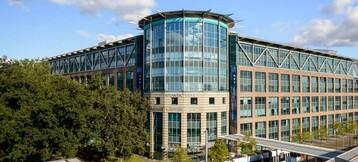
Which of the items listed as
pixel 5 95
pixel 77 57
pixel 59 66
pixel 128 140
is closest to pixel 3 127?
pixel 5 95

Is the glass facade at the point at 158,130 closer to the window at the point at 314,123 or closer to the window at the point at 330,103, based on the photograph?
the window at the point at 314,123

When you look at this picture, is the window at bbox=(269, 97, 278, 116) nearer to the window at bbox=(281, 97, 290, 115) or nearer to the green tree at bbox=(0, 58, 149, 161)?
the window at bbox=(281, 97, 290, 115)

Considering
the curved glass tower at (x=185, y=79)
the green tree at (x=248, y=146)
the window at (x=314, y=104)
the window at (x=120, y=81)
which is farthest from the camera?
the window at (x=314, y=104)

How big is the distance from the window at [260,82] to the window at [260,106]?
1.91 meters

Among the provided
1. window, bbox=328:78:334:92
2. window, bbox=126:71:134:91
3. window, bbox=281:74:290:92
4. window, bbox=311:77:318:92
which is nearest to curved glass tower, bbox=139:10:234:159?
window, bbox=126:71:134:91

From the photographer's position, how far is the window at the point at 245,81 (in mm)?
61181

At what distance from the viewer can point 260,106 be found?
6488 cm

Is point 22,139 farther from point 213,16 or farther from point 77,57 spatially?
point 77,57

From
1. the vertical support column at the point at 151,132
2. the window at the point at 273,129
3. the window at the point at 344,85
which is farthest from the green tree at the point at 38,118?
the window at the point at 344,85

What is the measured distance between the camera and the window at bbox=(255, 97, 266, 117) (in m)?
64.1

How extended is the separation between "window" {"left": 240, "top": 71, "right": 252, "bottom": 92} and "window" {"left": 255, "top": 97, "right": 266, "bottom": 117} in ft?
11.6

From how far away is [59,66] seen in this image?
9938 cm

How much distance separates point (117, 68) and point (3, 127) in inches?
1459

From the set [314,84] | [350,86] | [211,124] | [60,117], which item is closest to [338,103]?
[350,86]
